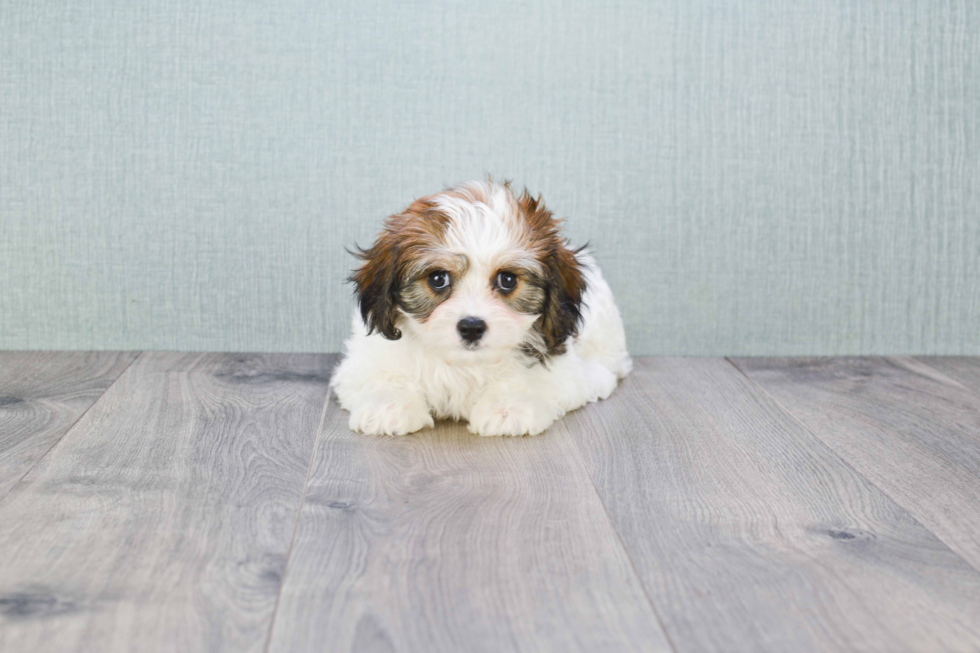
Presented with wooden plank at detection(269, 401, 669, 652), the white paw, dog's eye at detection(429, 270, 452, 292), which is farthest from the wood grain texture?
dog's eye at detection(429, 270, 452, 292)

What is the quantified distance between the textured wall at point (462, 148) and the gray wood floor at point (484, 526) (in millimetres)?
546

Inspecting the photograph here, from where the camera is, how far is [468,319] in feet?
6.45

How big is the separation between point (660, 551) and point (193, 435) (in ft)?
3.71

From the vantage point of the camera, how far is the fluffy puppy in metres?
2.00

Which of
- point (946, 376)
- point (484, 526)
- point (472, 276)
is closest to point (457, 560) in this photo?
point (484, 526)

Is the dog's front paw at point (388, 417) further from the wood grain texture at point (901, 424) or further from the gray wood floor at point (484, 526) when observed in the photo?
the wood grain texture at point (901, 424)

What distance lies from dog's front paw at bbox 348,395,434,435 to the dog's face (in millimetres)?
156

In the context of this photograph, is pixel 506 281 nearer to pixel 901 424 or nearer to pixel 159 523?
pixel 159 523

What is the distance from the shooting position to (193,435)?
2.09m

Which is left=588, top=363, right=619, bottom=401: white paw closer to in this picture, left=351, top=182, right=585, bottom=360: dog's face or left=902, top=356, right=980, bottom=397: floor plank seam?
left=351, top=182, right=585, bottom=360: dog's face

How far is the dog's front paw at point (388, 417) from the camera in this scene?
6.95 ft

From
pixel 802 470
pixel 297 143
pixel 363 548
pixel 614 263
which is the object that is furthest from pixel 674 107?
pixel 363 548

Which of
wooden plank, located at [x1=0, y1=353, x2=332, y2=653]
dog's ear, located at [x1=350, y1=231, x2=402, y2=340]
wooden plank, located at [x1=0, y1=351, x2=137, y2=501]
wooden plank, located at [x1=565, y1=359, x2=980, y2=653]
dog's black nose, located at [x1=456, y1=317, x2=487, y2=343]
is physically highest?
dog's ear, located at [x1=350, y1=231, x2=402, y2=340]

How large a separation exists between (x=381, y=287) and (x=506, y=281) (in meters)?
0.29
